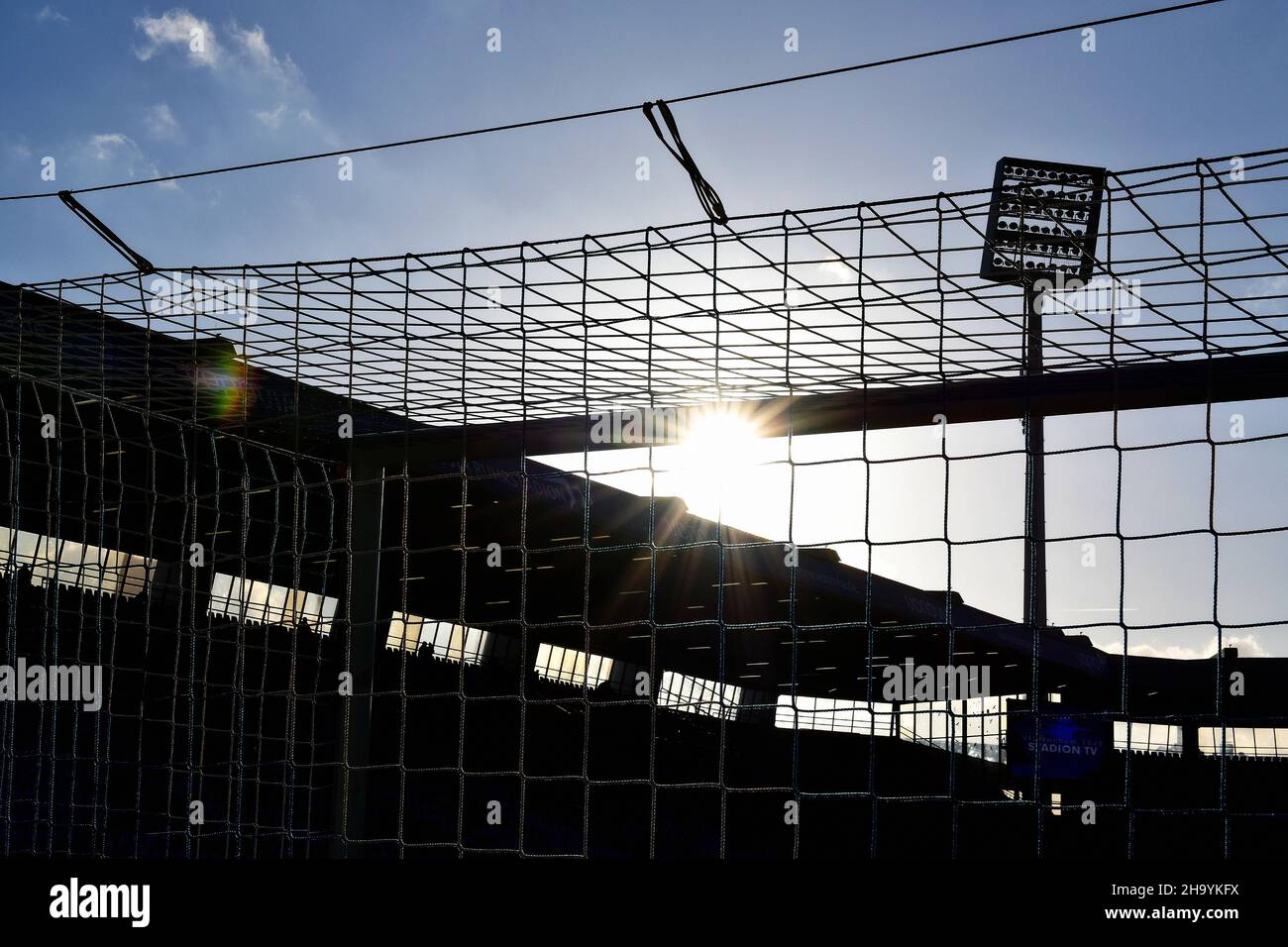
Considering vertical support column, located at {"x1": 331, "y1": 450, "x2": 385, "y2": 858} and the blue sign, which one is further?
the blue sign

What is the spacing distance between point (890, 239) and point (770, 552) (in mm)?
13826

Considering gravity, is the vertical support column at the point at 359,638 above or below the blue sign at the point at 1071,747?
above

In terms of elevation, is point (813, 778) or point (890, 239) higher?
point (890, 239)

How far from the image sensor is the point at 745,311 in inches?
146

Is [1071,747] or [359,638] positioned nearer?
[359,638]

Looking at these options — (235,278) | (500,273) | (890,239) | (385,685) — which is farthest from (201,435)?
(385,685)

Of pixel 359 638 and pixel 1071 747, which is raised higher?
pixel 359 638

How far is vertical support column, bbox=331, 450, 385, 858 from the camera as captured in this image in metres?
4.45

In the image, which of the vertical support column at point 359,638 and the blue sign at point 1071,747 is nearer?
the vertical support column at point 359,638

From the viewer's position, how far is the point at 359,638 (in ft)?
15.1

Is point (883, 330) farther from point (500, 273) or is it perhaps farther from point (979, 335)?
point (500, 273)

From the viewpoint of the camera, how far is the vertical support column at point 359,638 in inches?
175

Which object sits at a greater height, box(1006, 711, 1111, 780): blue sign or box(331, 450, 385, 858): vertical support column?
box(331, 450, 385, 858): vertical support column
